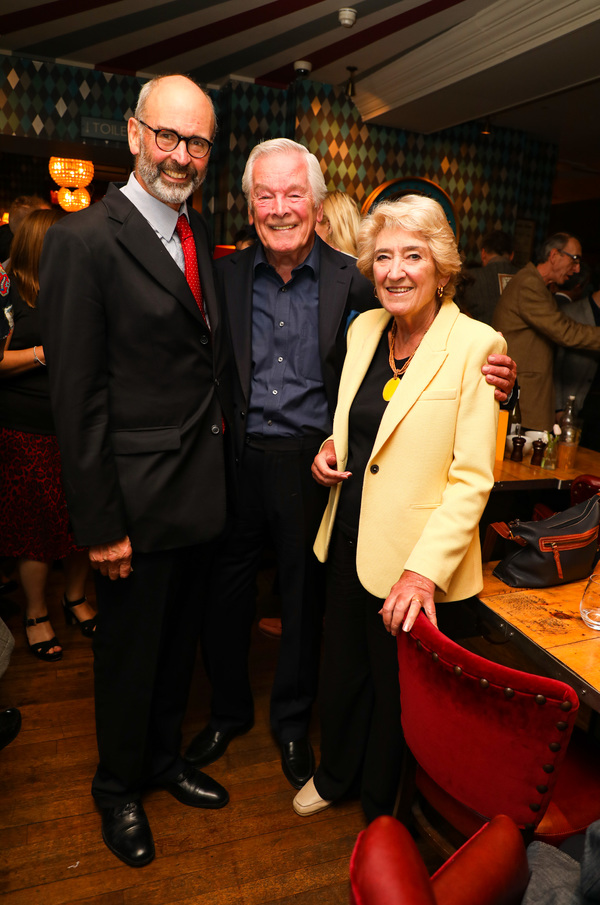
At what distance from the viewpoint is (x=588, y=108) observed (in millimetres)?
5934

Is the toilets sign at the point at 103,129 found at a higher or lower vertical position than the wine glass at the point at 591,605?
higher

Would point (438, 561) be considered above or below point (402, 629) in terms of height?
above

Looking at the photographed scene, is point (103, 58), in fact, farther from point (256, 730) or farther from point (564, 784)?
point (564, 784)

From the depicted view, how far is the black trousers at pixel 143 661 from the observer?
1.92 meters

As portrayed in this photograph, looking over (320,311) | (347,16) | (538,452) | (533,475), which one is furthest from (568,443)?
(347,16)

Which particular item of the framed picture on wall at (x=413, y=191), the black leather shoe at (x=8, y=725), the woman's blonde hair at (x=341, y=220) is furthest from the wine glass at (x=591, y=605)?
the framed picture on wall at (x=413, y=191)

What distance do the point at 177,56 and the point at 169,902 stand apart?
5792mm

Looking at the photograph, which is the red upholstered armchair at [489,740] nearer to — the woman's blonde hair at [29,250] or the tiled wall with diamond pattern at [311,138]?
the woman's blonde hair at [29,250]

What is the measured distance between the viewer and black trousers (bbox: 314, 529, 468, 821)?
6.14 ft

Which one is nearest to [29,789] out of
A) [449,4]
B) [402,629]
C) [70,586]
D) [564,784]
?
[70,586]

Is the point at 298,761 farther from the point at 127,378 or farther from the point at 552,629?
the point at 127,378

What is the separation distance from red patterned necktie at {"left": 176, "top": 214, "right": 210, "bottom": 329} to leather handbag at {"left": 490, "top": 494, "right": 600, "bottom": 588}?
112 centimetres

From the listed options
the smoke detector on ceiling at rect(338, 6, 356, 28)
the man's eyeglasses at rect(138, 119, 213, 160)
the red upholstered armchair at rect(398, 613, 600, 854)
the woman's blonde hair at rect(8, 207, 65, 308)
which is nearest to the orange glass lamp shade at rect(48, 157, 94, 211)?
the smoke detector on ceiling at rect(338, 6, 356, 28)

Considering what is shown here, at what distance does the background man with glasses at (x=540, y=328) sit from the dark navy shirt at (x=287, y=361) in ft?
8.15
